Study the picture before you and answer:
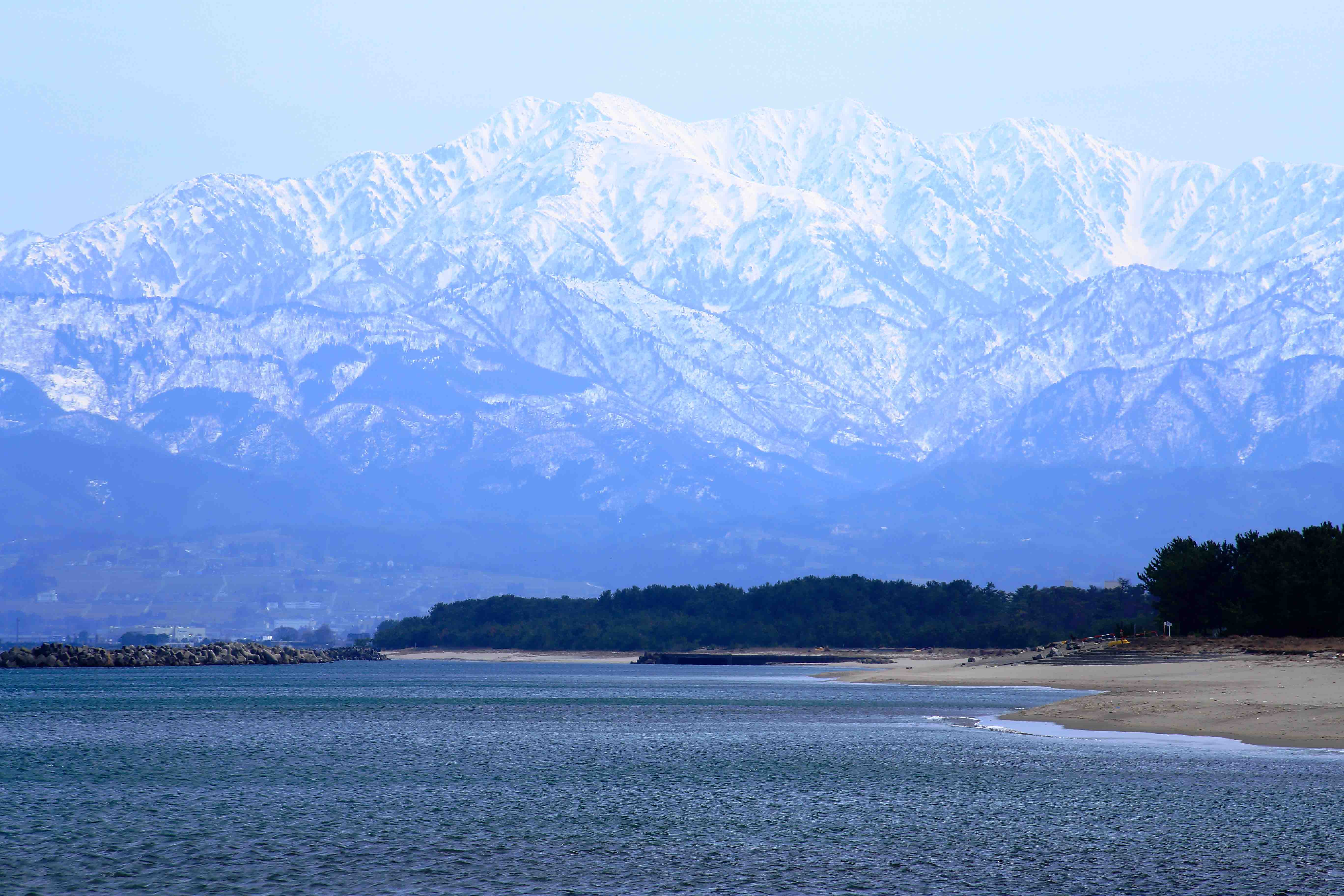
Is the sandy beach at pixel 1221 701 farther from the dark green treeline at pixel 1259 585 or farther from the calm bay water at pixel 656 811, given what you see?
the dark green treeline at pixel 1259 585

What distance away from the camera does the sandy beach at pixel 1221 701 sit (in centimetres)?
5659

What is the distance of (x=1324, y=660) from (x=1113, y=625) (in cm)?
10846

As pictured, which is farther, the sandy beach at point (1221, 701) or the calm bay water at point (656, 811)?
the sandy beach at point (1221, 701)

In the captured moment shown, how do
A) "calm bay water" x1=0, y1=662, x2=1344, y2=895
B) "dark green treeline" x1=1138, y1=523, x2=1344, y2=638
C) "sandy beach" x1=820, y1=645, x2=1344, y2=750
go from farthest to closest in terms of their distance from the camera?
"dark green treeline" x1=1138, y1=523, x2=1344, y2=638, "sandy beach" x1=820, y1=645, x2=1344, y2=750, "calm bay water" x1=0, y1=662, x2=1344, y2=895

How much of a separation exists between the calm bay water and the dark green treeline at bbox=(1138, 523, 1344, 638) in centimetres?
4477

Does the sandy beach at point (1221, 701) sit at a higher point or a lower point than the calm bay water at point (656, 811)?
higher

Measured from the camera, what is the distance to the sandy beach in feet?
186

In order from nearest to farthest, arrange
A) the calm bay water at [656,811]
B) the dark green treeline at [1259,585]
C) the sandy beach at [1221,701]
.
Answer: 1. the calm bay water at [656,811]
2. the sandy beach at [1221,701]
3. the dark green treeline at [1259,585]

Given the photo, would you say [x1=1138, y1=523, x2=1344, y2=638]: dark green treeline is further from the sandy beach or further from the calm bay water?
the calm bay water

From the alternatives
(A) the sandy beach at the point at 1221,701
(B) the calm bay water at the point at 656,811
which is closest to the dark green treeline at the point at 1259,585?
(A) the sandy beach at the point at 1221,701

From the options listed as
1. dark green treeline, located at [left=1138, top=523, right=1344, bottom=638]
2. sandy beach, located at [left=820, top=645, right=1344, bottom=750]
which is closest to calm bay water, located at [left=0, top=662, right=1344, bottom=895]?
sandy beach, located at [left=820, top=645, right=1344, bottom=750]

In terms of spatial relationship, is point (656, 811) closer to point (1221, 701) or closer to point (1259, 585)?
point (1221, 701)

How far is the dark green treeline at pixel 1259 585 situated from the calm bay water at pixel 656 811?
147 feet

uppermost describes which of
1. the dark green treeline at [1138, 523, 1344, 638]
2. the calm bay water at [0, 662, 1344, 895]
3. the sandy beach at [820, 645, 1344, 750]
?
the dark green treeline at [1138, 523, 1344, 638]
